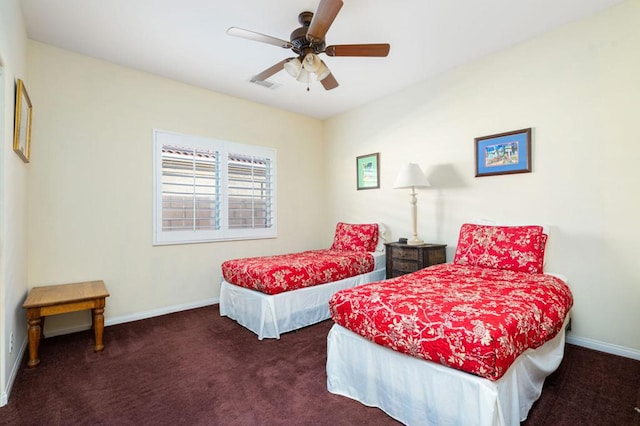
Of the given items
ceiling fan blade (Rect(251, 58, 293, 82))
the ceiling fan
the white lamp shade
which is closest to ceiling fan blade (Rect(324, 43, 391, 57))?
the ceiling fan

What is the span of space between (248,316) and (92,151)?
7.61 ft

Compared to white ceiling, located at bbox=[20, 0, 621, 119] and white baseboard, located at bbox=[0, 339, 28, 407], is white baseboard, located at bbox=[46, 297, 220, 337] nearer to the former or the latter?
white baseboard, located at bbox=[0, 339, 28, 407]

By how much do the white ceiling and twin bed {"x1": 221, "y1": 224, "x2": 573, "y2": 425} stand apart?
2.12 metres

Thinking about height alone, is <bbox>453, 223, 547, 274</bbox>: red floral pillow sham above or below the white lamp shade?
below

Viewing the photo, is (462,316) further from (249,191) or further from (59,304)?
(249,191)

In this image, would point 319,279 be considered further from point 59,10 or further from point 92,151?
point 59,10

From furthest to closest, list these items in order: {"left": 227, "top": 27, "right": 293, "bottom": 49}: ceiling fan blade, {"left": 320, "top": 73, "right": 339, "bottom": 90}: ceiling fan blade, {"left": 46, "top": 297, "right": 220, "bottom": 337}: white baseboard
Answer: {"left": 46, "top": 297, "right": 220, "bottom": 337}: white baseboard
{"left": 320, "top": 73, "right": 339, "bottom": 90}: ceiling fan blade
{"left": 227, "top": 27, "right": 293, "bottom": 49}: ceiling fan blade

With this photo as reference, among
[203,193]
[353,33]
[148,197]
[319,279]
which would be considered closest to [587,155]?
[353,33]

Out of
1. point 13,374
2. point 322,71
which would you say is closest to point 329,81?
point 322,71

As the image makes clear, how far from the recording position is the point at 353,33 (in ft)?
8.97

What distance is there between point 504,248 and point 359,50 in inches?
79.5

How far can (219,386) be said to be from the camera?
2.04 metres

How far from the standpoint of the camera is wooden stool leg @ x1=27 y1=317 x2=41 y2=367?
2271 mm

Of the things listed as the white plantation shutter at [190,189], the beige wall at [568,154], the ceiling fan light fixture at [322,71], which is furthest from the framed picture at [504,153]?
the white plantation shutter at [190,189]
